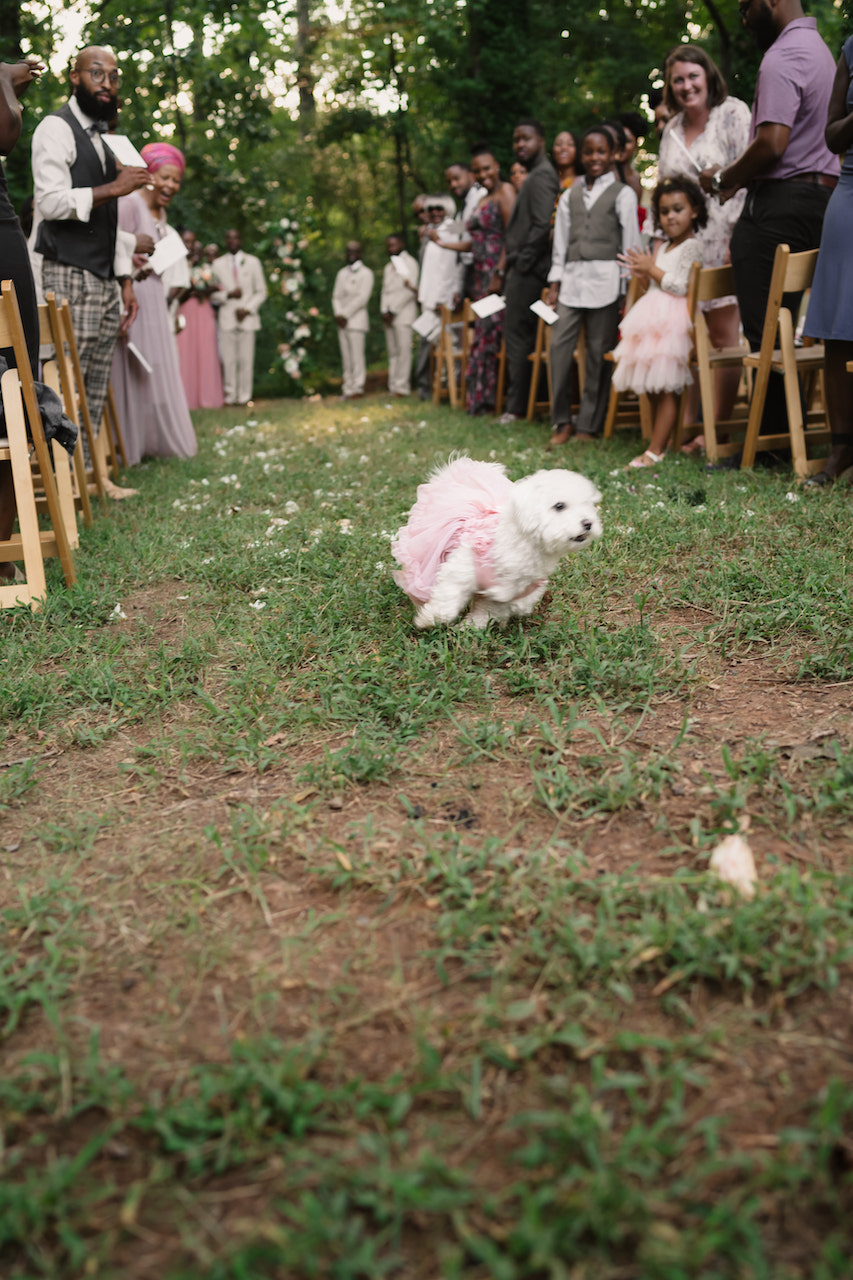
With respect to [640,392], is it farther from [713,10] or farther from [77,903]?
[713,10]

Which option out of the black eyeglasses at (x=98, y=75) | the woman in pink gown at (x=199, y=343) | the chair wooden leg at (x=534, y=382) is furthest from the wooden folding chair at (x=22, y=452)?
the woman in pink gown at (x=199, y=343)

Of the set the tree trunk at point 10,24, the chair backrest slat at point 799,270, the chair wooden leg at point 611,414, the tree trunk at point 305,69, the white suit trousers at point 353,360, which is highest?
the tree trunk at point 305,69

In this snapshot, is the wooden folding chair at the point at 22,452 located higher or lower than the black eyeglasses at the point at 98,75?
lower

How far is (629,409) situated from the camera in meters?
8.60

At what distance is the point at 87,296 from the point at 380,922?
16.3 ft

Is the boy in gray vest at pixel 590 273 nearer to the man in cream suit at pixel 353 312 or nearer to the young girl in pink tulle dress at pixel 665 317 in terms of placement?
the young girl in pink tulle dress at pixel 665 317

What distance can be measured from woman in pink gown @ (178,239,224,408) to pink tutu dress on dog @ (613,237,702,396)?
30.2 feet

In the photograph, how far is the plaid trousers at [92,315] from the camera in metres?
5.62

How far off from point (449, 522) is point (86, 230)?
3.78 m

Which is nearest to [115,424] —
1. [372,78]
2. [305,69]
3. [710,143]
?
[710,143]

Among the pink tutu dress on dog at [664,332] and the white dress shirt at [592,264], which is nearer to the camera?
the pink tutu dress on dog at [664,332]

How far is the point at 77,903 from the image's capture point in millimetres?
2055

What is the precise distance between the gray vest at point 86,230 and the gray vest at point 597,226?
11.2 feet

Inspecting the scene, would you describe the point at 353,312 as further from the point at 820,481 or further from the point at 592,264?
the point at 820,481
